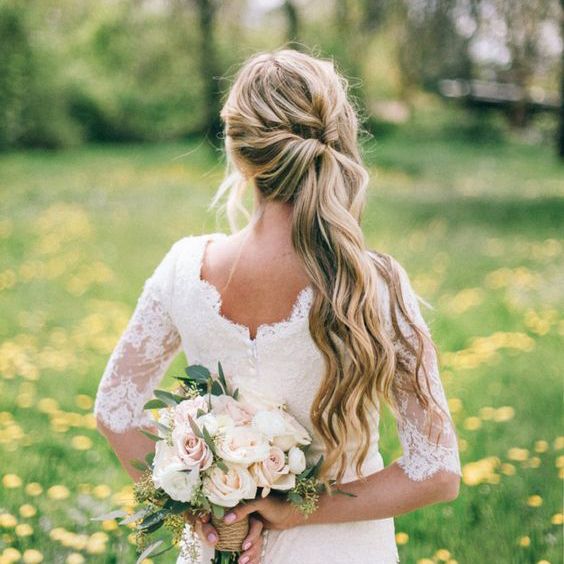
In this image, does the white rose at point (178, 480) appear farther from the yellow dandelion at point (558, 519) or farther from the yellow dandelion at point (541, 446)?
the yellow dandelion at point (541, 446)

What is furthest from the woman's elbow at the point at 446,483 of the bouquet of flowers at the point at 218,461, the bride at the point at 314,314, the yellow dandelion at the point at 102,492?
the yellow dandelion at the point at 102,492

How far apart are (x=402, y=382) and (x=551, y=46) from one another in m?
14.3

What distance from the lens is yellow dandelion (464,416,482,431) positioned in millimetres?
4684

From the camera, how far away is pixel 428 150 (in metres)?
21.1

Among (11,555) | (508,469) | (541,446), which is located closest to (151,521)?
(11,555)

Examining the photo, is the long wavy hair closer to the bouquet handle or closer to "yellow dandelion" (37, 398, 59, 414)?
the bouquet handle

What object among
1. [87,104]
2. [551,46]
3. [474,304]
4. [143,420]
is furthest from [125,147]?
[143,420]

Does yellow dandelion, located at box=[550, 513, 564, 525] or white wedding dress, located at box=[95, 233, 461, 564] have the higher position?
white wedding dress, located at box=[95, 233, 461, 564]

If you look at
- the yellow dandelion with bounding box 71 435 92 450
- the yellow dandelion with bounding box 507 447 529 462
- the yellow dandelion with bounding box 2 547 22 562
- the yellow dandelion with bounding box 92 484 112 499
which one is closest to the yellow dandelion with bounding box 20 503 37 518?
the yellow dandelion with bounding box 2 547 22 562

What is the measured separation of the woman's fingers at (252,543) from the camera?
1932mm

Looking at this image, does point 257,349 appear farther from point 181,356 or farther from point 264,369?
point 181,356

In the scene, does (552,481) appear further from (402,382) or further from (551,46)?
(551,46)

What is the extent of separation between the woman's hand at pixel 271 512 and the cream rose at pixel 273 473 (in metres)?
0.04

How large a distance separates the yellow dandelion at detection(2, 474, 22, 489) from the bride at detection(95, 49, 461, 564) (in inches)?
80.7
